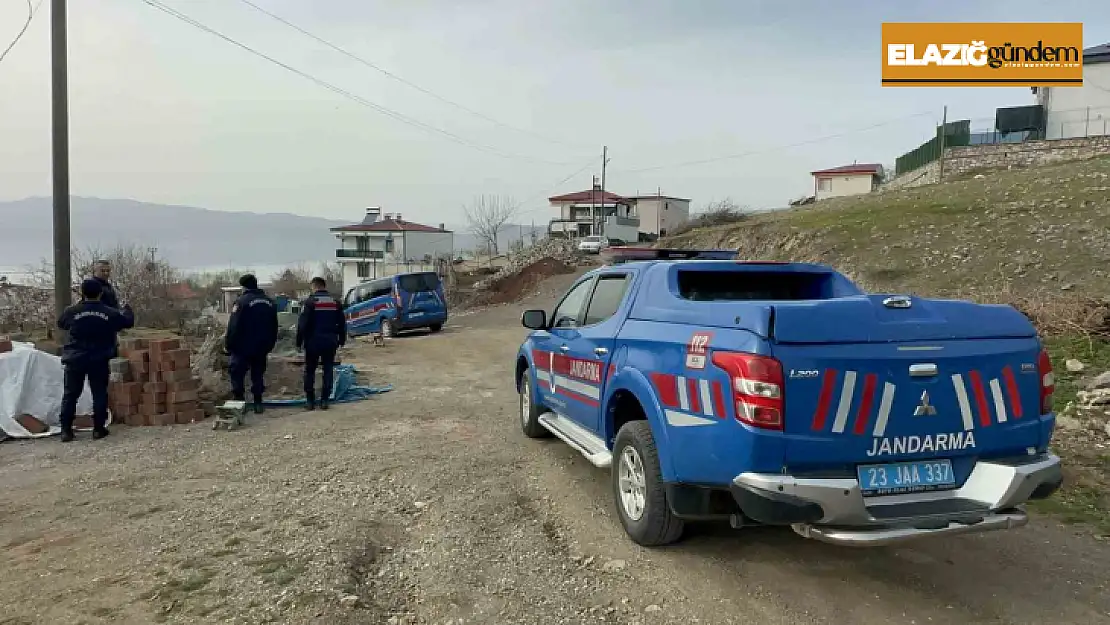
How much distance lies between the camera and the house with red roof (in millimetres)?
62094

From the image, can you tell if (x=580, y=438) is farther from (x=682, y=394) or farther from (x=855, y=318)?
(x=855, y=318)

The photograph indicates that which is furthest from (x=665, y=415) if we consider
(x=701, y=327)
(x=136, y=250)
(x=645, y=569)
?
(x=136, y=250)

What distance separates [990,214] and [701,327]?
19861mm

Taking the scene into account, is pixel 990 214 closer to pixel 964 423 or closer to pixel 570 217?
pixel 964 423

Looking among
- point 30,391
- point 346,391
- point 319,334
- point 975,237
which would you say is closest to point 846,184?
point 975,237

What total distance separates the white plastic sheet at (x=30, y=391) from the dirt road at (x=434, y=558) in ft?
4.41

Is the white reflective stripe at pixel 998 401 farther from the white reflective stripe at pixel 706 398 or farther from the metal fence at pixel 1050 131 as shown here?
the metal fence at pixel 1050 131

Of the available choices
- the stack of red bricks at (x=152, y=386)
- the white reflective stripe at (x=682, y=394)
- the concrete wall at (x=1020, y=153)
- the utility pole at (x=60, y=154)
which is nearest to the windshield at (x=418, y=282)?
the utility pole at (x=60, y=154)

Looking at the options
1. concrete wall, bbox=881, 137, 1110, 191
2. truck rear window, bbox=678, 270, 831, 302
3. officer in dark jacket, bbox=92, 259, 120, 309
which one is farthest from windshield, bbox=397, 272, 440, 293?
concrete wall, bbox=881, 137, 1110, 191

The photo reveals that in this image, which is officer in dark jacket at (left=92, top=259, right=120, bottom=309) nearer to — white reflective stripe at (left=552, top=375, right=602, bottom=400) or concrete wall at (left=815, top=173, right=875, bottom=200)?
white reflective stripe at (left=552, top=375, right=602, bottom=400)

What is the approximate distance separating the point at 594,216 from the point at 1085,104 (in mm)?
42055

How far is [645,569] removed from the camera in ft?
12.3

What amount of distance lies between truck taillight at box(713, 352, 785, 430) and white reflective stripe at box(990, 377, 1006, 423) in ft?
3.79

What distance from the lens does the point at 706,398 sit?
3307 mm
